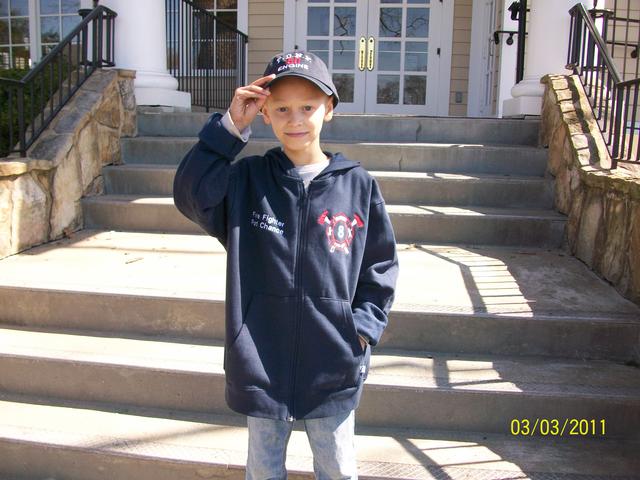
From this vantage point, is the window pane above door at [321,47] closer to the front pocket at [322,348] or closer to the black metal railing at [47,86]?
the black metal railing at [47,86]

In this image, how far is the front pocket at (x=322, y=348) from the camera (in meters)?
1.55

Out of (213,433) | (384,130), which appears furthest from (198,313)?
(384,130)

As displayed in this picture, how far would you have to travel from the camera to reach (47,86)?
14.9 feet

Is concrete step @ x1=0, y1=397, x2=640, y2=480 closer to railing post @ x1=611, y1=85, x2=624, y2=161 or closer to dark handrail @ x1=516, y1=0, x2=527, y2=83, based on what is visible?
railing post @ x1=611, y1=85, x2=624, y2=161

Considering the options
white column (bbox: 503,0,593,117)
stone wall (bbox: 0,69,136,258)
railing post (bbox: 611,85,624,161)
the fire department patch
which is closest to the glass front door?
white column (bbox: 503,0,593,117)

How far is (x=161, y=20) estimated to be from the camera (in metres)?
5.18

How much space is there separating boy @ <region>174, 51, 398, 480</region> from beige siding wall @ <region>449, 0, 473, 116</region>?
257 inches

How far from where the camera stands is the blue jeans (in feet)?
5.21

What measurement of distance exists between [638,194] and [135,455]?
2511 millimetres

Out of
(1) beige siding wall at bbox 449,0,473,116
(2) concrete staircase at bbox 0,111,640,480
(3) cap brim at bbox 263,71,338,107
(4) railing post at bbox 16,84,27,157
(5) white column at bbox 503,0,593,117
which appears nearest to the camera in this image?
(3) cap brim at bbox 263,71,338,107

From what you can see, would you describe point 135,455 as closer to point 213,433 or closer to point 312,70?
point 213,433

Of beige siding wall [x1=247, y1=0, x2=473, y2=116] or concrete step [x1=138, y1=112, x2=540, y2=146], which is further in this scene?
beige siding wall [x1=247, y1=0, x2=473, y2=116]
